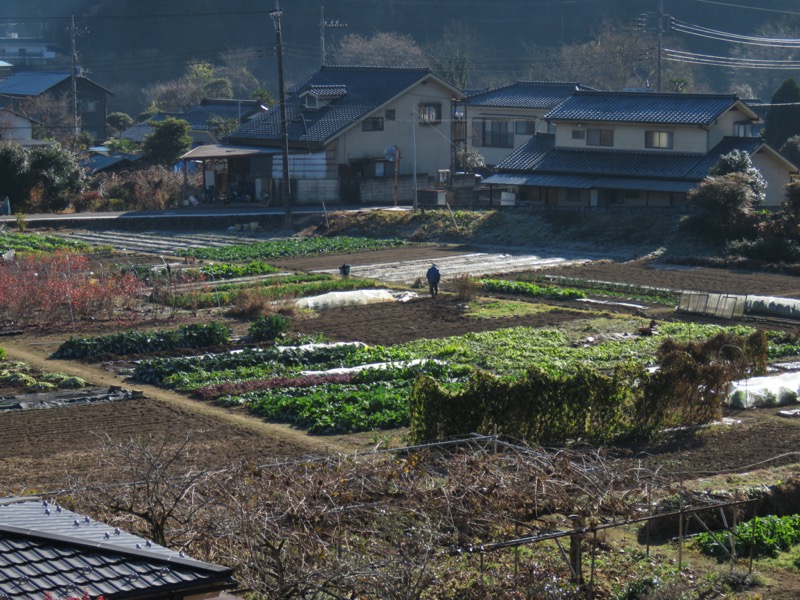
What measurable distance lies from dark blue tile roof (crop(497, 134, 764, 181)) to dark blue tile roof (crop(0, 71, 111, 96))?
3669 cm

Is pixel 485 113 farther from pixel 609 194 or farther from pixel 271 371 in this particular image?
pixel 271 371

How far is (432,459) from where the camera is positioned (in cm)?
1480

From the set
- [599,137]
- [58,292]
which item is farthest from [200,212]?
[58,292]

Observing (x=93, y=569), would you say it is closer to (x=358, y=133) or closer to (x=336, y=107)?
(x=358, y=133)

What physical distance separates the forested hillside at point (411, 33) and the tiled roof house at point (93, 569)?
77168mm

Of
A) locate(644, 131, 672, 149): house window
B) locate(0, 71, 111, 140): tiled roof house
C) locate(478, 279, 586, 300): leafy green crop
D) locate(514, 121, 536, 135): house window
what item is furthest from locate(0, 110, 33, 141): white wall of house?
locate(478, 279, 586, 300): leafy green crop

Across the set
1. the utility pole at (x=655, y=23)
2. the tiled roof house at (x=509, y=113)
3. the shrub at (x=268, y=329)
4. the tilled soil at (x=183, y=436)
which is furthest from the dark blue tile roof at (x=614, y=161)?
the shrub at (x=268, y=329)

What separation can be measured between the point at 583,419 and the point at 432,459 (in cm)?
275

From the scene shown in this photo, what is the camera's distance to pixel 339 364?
21.5 metres

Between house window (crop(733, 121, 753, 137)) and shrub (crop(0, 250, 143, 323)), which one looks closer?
shrub (crop(0, 250, 143, 323))

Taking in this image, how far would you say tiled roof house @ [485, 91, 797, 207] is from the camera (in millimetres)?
41062

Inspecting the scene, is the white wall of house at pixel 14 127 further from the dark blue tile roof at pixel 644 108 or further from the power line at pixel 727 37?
the power line at pixel 727 37

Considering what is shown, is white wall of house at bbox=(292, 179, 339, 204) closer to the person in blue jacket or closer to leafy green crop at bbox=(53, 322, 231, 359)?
the person in blue jacket

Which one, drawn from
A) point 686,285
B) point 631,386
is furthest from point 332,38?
point 631,386
